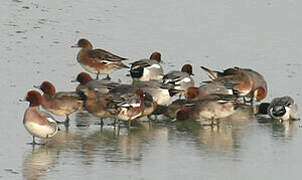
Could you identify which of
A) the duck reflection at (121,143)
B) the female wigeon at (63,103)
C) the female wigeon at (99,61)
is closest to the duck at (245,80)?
the female wigeon at (99,61)

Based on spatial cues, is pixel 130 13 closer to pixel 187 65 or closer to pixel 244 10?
pixel 244 10

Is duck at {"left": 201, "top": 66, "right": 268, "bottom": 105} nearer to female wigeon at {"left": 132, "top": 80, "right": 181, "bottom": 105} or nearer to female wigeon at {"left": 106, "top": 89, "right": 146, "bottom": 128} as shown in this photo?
female wigeon at {"left": 132, "top": 80, "right": 181, "bottom": 105}

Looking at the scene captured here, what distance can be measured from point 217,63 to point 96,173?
9.21 metres

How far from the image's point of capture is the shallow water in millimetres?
13227

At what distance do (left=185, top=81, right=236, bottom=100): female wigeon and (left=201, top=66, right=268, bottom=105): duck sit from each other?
7.5 inches

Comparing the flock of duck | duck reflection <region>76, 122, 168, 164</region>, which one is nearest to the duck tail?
the flock of duck

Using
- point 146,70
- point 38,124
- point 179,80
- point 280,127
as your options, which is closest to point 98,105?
point 38,124

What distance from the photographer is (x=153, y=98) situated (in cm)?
Answer: 1772

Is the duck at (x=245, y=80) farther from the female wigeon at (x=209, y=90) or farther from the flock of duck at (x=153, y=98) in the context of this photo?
the female wigeon at (x=209, y=90)

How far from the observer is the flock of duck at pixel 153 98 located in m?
15.6

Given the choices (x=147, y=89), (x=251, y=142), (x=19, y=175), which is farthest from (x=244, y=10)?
(x=19, y=175)

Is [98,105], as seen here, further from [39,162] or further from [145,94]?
[39,162]

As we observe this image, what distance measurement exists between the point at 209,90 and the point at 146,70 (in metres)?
2.30

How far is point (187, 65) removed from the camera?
19.9 m
